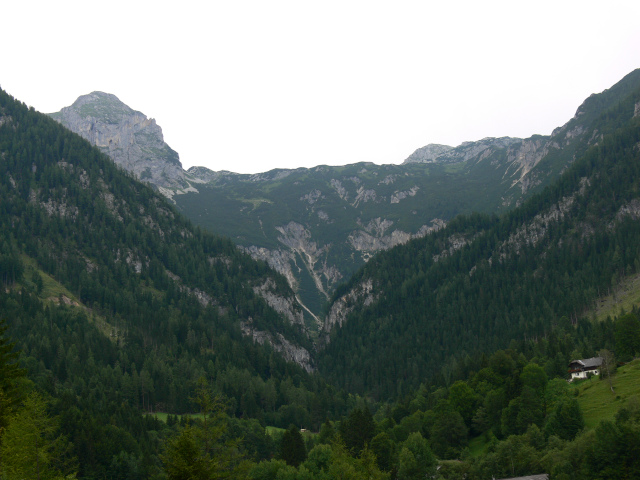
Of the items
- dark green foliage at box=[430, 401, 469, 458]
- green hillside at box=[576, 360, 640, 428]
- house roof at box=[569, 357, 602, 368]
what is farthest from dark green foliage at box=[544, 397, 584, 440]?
house roof at box=[569, 357, 602, 368]

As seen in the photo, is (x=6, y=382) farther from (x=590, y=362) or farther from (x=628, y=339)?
(x=628, y=339)

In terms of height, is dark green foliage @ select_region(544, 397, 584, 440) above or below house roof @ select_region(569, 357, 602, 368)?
above

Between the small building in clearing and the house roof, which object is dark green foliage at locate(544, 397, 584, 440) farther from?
the house roof

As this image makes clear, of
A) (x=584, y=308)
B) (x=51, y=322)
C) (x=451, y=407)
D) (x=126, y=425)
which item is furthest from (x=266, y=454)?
(x=584, y=308)

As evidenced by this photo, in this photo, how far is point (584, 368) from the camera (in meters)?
117

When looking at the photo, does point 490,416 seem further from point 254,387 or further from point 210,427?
point 254,387

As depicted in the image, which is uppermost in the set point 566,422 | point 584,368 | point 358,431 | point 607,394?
point 566,422

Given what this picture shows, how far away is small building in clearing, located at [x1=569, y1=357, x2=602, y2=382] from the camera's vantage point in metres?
116

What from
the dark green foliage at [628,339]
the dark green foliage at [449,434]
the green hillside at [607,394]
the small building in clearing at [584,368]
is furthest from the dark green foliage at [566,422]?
the dark green foliage at [628,339]

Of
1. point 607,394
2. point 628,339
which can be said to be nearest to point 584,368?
point 628,339

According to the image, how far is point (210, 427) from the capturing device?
165ft

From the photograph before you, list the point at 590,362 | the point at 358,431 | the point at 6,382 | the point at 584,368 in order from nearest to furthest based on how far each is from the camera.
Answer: the point at 6,382 → the point at 358,431 → the point at 584,368 → the point at 590,362

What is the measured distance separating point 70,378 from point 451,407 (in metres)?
95.7

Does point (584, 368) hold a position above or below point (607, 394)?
below
